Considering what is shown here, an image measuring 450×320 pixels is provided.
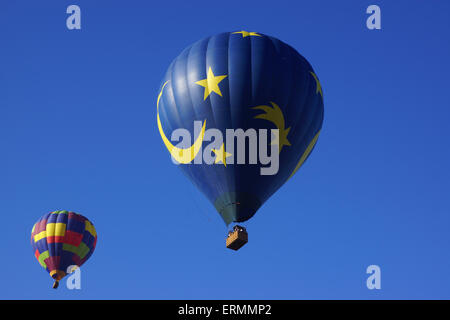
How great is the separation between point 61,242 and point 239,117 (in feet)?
47.6

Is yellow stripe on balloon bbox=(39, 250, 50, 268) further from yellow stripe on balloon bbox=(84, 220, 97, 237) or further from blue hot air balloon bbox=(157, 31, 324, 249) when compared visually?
blue hot air balloon bbox=(157, 31, 324, 249)

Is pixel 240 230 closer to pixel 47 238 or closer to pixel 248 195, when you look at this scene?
pixel 248 195

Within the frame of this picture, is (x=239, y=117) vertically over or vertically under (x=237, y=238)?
over

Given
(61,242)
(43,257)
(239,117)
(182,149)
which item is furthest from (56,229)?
(239,117)

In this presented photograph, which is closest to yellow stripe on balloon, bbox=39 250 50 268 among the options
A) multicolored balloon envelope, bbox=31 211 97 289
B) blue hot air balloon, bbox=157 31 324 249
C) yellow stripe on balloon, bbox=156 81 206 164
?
multicolored balloon envelope, bbox=31 211 97 289

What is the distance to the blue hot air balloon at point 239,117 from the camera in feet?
85.8

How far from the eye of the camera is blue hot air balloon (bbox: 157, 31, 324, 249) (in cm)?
2616

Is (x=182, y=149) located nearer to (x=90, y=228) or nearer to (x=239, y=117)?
(x=239, y=117)

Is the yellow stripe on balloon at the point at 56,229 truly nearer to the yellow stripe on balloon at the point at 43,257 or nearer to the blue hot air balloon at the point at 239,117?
the yellow stripe on balloon at the point at 43,257

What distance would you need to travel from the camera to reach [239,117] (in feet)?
85.7

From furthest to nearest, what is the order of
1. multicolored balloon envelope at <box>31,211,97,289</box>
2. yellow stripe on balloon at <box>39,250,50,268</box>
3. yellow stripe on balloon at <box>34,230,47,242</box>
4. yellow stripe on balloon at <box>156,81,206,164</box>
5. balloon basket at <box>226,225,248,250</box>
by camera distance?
yellow stripe on balloon at <box>34,230,47,242</box> < yellow stripe on balloon at <box>39,250,50,268</box> < multicolored balloon envelope at <box>31,211,97,289</box> < yellow stripe on balloon at <box>156,81,206,164</box> < balloon basket at <box>226,225,248,250</box>

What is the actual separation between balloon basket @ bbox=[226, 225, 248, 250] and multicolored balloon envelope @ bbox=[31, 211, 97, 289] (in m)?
13.7

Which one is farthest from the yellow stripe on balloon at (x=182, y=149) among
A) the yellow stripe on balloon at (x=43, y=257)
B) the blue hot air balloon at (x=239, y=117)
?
the yellow stripe on balloon at (x=43, y=257)

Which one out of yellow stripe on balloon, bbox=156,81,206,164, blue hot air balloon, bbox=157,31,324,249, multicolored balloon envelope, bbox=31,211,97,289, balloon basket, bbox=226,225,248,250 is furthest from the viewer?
multicolored balloon envelope, bbox=31,211,97,289
